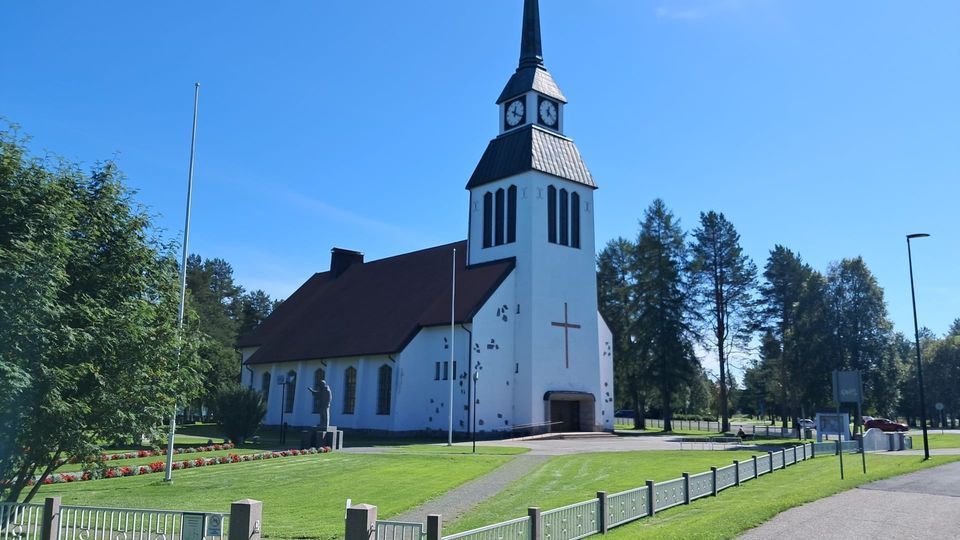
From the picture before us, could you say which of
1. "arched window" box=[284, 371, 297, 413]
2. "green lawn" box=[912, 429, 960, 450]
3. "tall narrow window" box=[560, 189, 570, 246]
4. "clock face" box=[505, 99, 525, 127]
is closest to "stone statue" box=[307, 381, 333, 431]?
"tall narrow window" box=[560, 189, 570, 246]

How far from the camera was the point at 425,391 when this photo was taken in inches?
1615

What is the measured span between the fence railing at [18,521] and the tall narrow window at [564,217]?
3473 centimetres

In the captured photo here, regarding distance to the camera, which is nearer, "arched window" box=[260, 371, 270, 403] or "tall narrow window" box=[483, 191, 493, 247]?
"tall narrow window" box=[483, 191, 493, 247]

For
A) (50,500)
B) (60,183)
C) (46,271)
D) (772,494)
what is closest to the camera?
(50,500)

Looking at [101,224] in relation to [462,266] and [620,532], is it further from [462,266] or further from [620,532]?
[462,266]

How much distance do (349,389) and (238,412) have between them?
1167cm

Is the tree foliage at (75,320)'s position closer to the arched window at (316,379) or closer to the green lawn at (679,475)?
the green lawn at (679,475)

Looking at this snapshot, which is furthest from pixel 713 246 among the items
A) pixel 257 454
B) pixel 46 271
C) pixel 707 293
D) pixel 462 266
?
pixel 46 271

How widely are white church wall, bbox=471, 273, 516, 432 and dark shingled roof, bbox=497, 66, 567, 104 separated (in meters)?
12.2

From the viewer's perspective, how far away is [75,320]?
1292 centimetres

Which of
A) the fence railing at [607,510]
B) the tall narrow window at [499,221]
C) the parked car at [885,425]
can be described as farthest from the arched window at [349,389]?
the parked car at [885,425]

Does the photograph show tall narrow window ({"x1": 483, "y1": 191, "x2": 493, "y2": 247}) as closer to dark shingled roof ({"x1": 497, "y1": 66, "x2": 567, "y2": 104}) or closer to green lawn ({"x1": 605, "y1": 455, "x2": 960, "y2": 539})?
dark shingled roof ({"x1": 497, "y1": 66, "x2": 567, "y2": 104})

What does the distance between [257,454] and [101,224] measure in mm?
15459

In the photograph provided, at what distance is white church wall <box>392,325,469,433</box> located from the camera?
39406 millimetres
